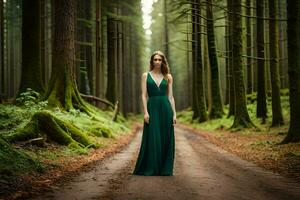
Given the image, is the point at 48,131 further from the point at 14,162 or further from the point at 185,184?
the point at 185,184

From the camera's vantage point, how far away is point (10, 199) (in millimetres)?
5582

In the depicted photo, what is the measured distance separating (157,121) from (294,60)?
6115 millimetres

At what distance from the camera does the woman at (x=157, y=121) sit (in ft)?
25.9

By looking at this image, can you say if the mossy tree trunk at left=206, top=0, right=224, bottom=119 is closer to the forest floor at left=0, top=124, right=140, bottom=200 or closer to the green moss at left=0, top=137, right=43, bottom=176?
the forest floor at left=0, top=124, right=140, bottom=200

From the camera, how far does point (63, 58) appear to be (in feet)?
49.9

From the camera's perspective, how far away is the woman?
7.89 m

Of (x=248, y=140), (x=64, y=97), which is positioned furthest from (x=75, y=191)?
(x=248, y=140)

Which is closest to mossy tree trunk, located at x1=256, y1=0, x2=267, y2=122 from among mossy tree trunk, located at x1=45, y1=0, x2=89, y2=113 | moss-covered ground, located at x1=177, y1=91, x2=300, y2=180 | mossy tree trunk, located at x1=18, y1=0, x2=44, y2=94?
moss-covered ground, located at x1=177, y1=91, x2=300, y2=180

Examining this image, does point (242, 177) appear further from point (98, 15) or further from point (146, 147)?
point (98, 15)

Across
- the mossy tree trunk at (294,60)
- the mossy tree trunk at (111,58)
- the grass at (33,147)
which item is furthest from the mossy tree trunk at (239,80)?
the mossy tree trunk at (111,58)

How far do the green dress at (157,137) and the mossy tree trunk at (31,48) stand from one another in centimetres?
983

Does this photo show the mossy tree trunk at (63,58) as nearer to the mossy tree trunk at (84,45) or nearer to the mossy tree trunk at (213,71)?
the mossy tree trunk at (213,71)

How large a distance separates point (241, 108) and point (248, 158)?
8.68 metres

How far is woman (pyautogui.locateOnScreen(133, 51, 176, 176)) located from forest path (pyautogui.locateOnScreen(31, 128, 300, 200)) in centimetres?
35
